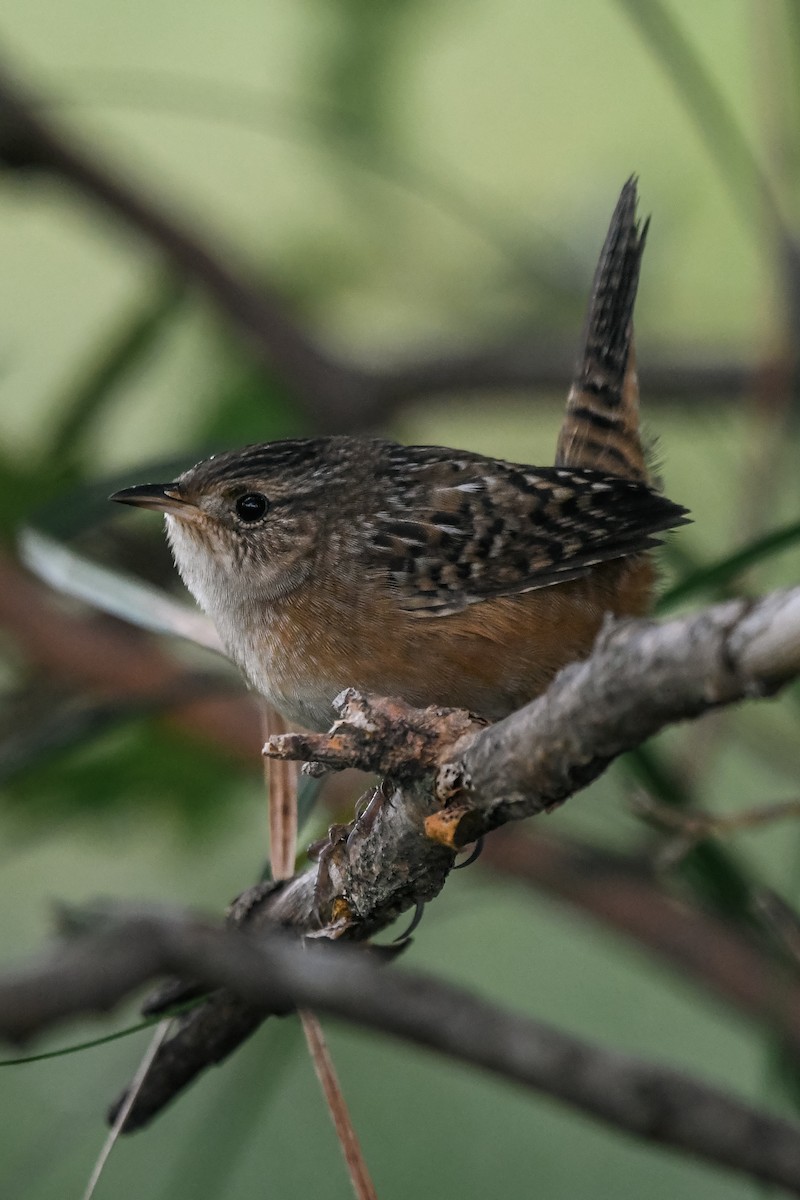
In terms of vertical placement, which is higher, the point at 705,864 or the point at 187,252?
the point at 187,252

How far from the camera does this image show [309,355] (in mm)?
3230

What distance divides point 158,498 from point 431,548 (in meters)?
0.39

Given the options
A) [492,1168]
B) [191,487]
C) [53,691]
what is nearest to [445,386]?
[53,691]

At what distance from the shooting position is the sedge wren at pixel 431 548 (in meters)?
1.71

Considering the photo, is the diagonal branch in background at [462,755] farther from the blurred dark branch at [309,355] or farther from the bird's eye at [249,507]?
the blurred dark branch at [309,355]

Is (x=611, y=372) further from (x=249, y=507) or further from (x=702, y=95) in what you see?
(x=702, y=95)

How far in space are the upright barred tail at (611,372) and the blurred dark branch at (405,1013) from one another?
843 millimetres

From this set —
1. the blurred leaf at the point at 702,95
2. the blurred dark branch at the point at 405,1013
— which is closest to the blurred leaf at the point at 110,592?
the blurred dark branch at the point at 405,1013

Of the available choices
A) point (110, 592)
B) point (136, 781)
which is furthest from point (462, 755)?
point (136, 781)

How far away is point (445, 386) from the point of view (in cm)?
333

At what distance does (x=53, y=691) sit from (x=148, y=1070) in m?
1.69

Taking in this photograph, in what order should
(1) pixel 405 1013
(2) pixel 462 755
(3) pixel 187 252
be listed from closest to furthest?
1. (2) pixel 462 755
2. (1) pixel 405 1013
3. (3) pixel 187 252

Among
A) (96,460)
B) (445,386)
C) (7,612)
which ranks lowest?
(7,612)

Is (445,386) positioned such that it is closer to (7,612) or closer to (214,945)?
(7,612)
